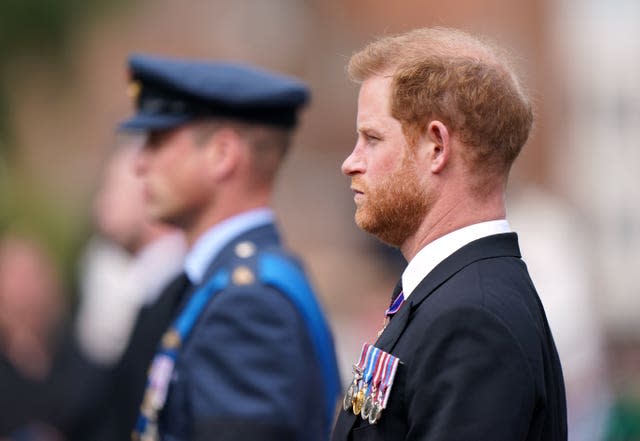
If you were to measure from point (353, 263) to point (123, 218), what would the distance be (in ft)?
46.1

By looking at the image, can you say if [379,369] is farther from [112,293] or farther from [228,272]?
[112,293]

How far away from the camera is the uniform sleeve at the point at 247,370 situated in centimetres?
411

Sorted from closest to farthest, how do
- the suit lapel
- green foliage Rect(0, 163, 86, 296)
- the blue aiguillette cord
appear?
the suit lapel < the blue aiguillette cord < green foliage Rect(0, 163, 86, 296)

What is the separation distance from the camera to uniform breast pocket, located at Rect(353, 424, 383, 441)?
114 inches

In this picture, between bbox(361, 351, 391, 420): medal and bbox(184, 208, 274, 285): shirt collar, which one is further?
bbox(184, 208, 274, 285): shirt collar

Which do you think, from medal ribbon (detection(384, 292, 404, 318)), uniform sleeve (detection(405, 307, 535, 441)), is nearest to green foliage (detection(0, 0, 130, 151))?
medal ribbon (detection(384, 292, 404, 318))

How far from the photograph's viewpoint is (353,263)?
21047 millimetres

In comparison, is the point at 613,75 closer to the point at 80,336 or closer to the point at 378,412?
the point at 80,336

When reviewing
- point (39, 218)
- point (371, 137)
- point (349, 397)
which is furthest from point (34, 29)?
point (349, 397)

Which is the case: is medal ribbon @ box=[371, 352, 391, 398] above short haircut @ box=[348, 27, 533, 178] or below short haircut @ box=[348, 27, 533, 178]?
below

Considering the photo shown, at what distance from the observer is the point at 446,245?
3039 millimetres

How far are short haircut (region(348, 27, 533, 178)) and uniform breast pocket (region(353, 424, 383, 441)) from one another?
2.00 feet

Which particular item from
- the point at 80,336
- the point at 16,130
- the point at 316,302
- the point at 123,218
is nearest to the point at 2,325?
the point at 80,336

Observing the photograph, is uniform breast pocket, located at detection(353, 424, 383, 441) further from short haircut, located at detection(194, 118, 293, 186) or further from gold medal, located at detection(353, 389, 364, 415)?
short haircut, located at detection(194, 118, 293, 186)
